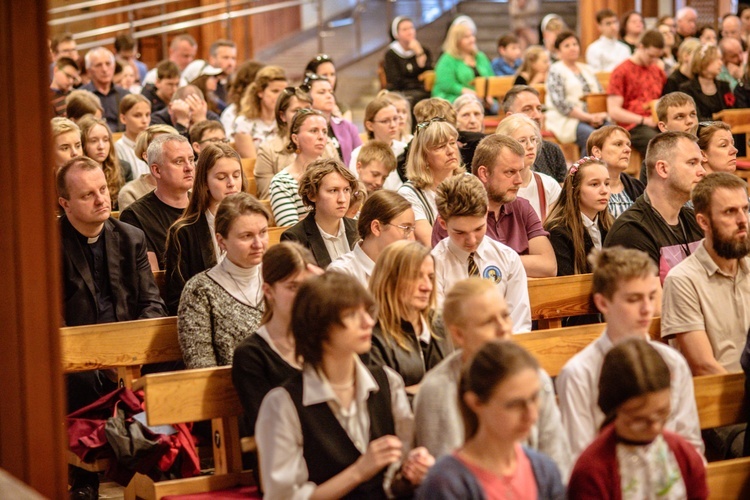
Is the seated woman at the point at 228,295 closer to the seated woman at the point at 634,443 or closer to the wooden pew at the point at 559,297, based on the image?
the wooden pew at the point at 559,297

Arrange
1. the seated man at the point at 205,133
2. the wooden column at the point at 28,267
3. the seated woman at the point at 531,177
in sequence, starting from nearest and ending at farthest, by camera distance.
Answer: the wooden column at the point at 28,267, the seated woman at the point at 531,177, the seated man at the point at 205,133

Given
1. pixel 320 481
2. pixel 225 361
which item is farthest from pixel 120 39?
pixel 320 481

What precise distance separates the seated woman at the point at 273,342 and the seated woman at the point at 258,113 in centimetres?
439

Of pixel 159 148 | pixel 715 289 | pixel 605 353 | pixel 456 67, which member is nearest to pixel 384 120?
pixel 159 148

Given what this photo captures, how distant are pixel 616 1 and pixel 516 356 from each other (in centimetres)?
1209

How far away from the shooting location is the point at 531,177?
5.60m

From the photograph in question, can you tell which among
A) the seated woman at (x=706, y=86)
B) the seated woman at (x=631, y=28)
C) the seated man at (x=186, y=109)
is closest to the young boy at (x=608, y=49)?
the seated woman at (x=631, y=28)

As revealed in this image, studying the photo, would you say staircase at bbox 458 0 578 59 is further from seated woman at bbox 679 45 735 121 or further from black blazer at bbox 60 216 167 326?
black blazer at bbox 60 216 167 326

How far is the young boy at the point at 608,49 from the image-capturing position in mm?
11531

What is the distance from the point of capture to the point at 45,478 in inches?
105

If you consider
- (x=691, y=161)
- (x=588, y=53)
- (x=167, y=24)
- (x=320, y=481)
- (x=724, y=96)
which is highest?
(x=167, y=24)

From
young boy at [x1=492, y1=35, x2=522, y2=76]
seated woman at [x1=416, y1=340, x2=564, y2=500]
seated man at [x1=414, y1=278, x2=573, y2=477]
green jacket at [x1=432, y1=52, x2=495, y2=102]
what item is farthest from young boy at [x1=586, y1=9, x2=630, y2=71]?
seated woman at [x1=416, y1=340, x2=564, y2=500]

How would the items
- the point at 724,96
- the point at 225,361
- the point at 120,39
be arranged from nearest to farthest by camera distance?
the point at 225,361
the point at 724,96
the point at 120,39

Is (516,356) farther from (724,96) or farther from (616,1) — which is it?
(616,1)
